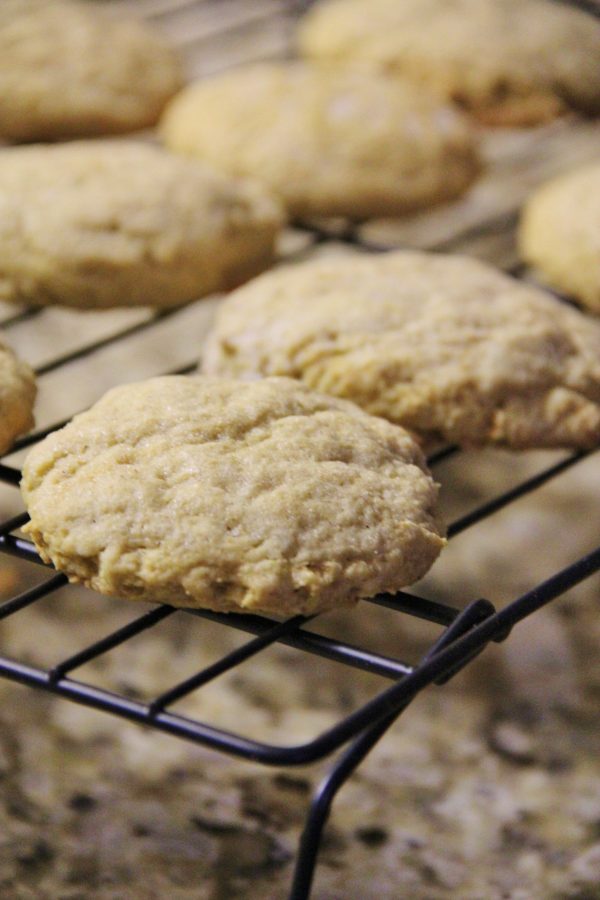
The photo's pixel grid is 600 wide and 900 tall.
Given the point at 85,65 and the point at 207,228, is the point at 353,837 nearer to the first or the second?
the point at 207,228

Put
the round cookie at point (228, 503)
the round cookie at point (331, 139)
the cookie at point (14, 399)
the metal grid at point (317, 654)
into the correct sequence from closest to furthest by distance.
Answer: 1. the metal grid at point (317, 654)
2. the round cookie at point (228, 503)
3. the cookie at point (14, 399)
4. the round cookie at point (331, 139)

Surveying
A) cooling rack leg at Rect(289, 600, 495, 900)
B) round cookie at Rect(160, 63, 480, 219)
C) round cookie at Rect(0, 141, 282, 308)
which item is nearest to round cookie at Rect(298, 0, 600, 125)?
round cookie at Rect(160, 63, 480, 219)

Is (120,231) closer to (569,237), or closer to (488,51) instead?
(569,237)

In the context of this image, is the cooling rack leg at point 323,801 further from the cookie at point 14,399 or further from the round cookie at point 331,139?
the round cookie at point 331,139

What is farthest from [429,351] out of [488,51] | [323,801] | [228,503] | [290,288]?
[488,51]

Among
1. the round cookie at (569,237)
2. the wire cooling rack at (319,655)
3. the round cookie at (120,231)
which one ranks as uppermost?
the round cookie at (120,231)

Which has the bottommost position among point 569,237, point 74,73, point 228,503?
point 569,237

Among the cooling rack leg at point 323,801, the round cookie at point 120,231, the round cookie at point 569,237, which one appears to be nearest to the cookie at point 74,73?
the round cookie at point 120,231

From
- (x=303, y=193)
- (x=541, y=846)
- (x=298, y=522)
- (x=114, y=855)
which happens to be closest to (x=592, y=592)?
(x=541, y=846)
